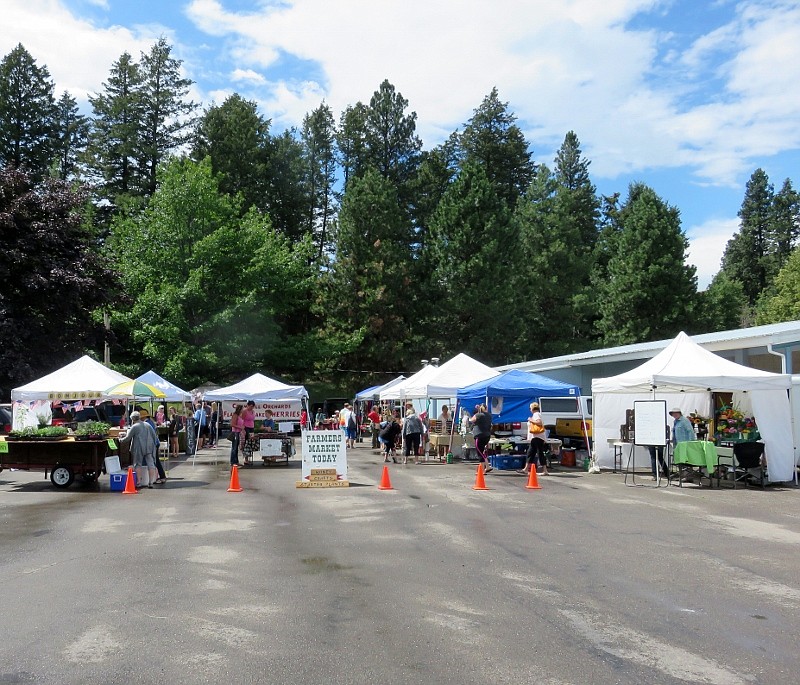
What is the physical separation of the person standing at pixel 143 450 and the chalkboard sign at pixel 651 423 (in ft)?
33.9

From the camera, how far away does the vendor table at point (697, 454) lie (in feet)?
52.5

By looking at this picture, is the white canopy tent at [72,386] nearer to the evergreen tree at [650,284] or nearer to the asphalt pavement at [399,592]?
the asphalt pavement at [399,592]

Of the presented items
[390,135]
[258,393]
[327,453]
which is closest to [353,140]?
[390,135]

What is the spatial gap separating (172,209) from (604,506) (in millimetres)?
34588

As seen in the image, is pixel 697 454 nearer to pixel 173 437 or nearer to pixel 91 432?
pixel 91 432

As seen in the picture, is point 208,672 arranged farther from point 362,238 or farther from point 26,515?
point 362,238

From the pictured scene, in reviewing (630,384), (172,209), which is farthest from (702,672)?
(172,209)

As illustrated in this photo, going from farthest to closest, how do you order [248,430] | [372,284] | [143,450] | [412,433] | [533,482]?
1. [372,284]
2. [248,430]
3. [412,433]
4. [533,482]
5. [143,450]

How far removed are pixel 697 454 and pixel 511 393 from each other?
5935 mm

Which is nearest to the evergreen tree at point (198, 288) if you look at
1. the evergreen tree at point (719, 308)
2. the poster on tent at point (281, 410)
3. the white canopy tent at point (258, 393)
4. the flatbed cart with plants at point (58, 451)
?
the poster on tent at point (281, 410)

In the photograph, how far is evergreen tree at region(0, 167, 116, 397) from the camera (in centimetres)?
2911

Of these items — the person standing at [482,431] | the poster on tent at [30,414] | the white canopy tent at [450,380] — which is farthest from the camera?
the white canopy tent at [450,380]

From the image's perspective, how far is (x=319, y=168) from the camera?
58.8 metres

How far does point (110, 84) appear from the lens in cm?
5609
